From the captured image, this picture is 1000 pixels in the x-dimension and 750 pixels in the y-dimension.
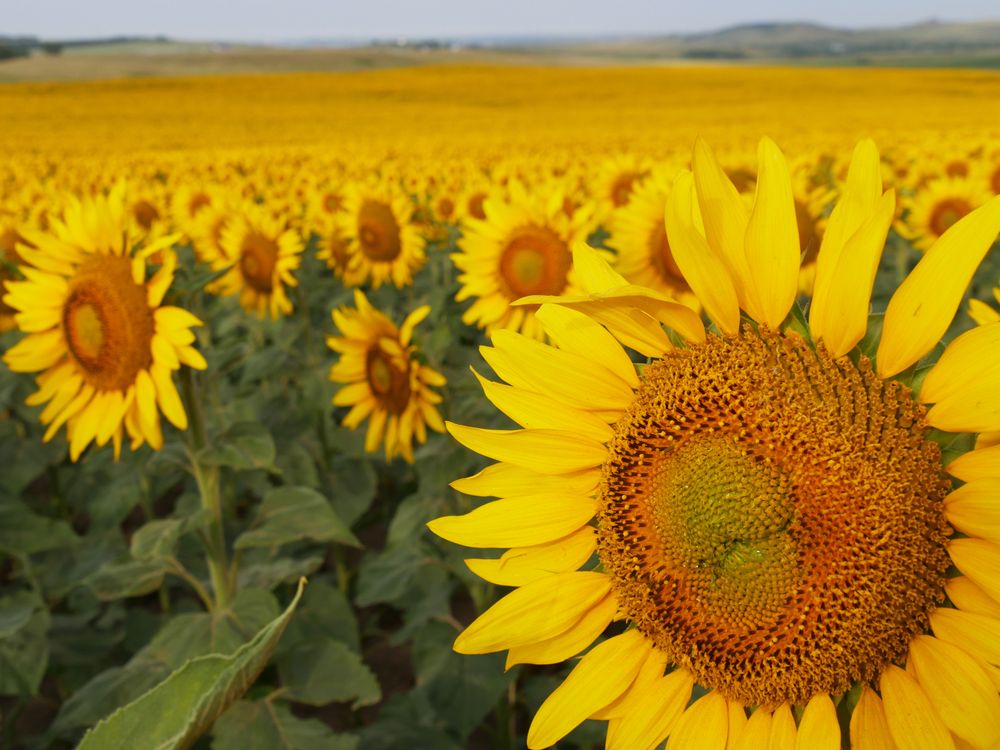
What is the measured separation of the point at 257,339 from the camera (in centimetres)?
592

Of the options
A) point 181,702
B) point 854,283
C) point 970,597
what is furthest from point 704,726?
point 181,702

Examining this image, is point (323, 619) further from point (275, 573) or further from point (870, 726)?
point (870, 726)

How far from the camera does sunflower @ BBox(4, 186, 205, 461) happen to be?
256cm

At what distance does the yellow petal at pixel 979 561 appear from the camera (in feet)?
3.09

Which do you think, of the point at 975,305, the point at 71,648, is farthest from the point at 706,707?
the point at 71,648

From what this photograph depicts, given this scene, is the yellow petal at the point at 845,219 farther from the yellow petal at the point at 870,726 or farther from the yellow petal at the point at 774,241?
the yellow petal at the point at 870,726

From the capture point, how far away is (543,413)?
126cm

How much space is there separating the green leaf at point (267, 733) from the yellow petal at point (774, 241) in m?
2.03

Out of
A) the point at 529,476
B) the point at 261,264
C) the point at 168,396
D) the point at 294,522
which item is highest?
the point at 529,476

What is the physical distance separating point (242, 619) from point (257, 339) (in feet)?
11.4

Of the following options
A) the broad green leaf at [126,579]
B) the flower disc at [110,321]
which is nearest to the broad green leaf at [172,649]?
the broad green leaf at [126,579]

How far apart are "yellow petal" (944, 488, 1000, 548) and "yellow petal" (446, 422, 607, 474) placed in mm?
452

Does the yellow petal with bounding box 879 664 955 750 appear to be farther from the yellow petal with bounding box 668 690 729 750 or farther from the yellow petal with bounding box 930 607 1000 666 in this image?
the yellow petal with bounding box 668 690 729 750

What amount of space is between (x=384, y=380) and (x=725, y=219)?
2.71 metres
